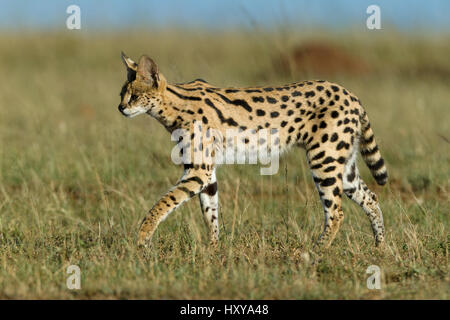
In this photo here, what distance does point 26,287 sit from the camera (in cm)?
404

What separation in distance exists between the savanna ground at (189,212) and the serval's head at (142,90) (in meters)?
0.91

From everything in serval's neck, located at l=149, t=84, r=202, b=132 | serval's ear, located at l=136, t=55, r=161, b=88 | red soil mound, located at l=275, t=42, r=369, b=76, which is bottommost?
serval's neck, located at l=149, t=84, r=202, b=132

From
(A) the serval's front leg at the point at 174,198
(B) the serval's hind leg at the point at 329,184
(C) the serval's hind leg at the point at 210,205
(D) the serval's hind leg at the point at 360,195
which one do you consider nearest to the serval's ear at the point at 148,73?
(A) the serval's front leg at the point at 174,198

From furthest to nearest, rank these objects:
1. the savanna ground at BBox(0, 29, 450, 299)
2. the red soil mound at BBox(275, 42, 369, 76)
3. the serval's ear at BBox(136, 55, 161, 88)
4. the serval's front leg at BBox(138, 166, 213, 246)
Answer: the red soil mound at BBox(275, 42, 369, 76) → the serval's ear at BBox(136, 55, 161, 88) → the serval's front leg at BBox(138, 166, 213, 246) → the savanna ground at BBox(0, 29, 450, 299)

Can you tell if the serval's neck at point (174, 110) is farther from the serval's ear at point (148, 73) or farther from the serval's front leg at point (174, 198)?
the serval's front leg at point (174, 198)

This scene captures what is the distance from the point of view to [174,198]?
16.2 ft

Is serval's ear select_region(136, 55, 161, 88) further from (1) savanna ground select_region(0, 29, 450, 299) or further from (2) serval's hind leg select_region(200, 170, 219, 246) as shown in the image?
(1) savanna ground select_region(0, 29, 450, 299)

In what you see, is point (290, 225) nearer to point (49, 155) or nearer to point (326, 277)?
point (326, 277)

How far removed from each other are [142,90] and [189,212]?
1.28 m

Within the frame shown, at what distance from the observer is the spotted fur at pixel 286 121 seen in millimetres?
5232

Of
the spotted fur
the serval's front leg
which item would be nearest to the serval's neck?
the spotted fur

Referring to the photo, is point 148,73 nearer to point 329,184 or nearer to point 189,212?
point 189,212

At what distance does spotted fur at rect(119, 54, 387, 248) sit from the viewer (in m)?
5.23
